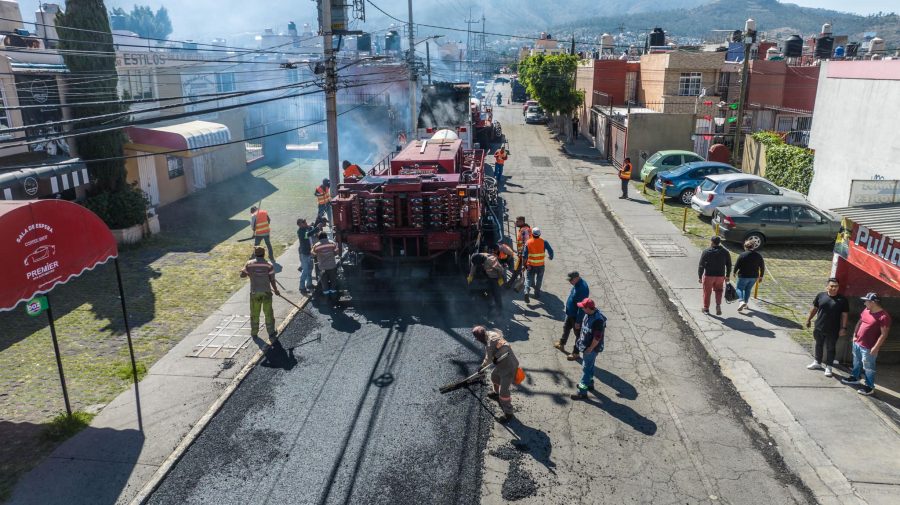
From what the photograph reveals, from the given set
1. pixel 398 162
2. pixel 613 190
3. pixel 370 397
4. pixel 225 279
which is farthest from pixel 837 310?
pixel 613 190

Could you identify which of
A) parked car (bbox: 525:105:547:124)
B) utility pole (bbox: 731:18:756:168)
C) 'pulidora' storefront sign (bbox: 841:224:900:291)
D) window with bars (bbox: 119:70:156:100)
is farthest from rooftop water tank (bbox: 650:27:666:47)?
'pulidora' storefront sign (bbox: 841:224:900:291)

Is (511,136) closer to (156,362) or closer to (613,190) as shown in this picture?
(613,190)

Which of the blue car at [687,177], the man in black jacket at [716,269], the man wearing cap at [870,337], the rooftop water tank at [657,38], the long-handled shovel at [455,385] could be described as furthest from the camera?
the rooftop water tank at [657,38]

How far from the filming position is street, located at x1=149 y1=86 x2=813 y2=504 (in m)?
7.31

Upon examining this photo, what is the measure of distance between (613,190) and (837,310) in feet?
49.7

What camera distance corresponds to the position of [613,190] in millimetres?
24359

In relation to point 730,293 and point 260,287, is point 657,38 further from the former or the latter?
point 260,287

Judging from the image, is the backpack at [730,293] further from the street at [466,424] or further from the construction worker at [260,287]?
the construction worker at [260,287]

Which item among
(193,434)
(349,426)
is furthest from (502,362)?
(193,434)

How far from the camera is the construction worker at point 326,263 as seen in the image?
12750 mm

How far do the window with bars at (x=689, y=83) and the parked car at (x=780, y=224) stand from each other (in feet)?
62.0

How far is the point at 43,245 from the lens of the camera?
834cm

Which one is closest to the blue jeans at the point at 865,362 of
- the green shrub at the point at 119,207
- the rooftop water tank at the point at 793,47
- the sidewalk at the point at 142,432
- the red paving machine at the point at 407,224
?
the red paving machine at the point at 407,224

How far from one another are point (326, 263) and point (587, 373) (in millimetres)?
6018
